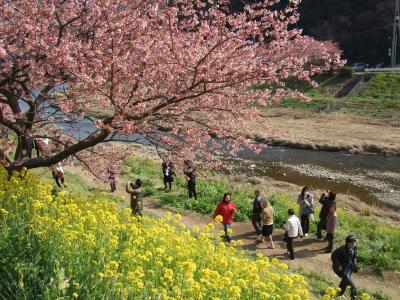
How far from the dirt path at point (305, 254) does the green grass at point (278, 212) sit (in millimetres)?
453

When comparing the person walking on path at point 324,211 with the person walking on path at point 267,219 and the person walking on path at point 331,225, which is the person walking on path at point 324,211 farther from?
the person walking on path at point 267,219

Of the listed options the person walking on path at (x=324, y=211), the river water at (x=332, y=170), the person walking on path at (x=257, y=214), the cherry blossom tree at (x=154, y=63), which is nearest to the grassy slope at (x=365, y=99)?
the river water at (x=332, y=170)

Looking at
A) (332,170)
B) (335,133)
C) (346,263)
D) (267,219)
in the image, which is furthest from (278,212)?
(335,133)

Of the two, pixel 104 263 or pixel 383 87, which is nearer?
pixel 104 263

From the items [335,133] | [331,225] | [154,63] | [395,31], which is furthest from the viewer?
[395,31]

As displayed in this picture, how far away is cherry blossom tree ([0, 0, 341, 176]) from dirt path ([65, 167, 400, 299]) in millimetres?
3540

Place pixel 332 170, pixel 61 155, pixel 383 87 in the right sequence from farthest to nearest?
pixel 383 87, pixel 332 170, pixel 61 155

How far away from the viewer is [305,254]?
12.6 m

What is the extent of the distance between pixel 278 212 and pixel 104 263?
11.1m

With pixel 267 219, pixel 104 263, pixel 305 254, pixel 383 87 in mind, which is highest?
pixel 383 87

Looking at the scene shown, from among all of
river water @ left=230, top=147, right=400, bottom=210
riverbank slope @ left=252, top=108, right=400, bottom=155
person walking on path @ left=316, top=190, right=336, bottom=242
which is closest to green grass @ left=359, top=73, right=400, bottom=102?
riverbank slope @ left=252, top=108, right=400, bottom=155

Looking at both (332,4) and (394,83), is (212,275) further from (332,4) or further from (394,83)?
(332,4)

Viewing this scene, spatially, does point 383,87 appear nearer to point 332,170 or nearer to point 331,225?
point 332,170

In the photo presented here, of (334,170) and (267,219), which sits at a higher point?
(267,219)
